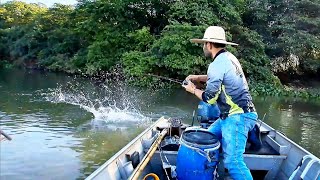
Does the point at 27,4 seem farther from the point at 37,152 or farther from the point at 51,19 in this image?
the point at 37,152

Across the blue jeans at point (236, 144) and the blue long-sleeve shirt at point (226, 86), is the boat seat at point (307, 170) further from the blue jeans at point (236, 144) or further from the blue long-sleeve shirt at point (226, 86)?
the blue long-sleeve shirt at point (226, 86)

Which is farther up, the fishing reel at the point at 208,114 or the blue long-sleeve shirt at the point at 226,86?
the blue long-sleeve shirt at the point at 226,86

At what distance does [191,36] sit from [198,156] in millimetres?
15262

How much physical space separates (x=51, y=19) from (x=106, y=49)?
9.12 m

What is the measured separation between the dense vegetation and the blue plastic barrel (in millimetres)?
14690

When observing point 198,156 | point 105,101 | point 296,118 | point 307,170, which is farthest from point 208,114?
point 105,101

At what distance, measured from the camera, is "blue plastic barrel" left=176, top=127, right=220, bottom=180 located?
12.8 ft

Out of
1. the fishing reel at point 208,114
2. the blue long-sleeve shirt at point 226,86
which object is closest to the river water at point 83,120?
the fishing reel at point 208,114

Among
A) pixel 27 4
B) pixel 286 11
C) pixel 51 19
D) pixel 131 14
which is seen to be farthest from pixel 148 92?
pixel 27 4

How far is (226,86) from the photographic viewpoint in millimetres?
3812

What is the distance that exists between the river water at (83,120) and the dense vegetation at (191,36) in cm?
195

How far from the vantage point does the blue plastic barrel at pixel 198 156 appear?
391cm

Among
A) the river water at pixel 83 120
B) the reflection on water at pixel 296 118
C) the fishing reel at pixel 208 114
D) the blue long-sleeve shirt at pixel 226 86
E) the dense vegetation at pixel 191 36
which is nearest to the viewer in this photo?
the blue long-sleeve shirt at pixel 226 86

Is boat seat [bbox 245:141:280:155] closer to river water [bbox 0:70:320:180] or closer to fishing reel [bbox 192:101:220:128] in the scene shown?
fishing reel [bbox 192:101:220:128]
